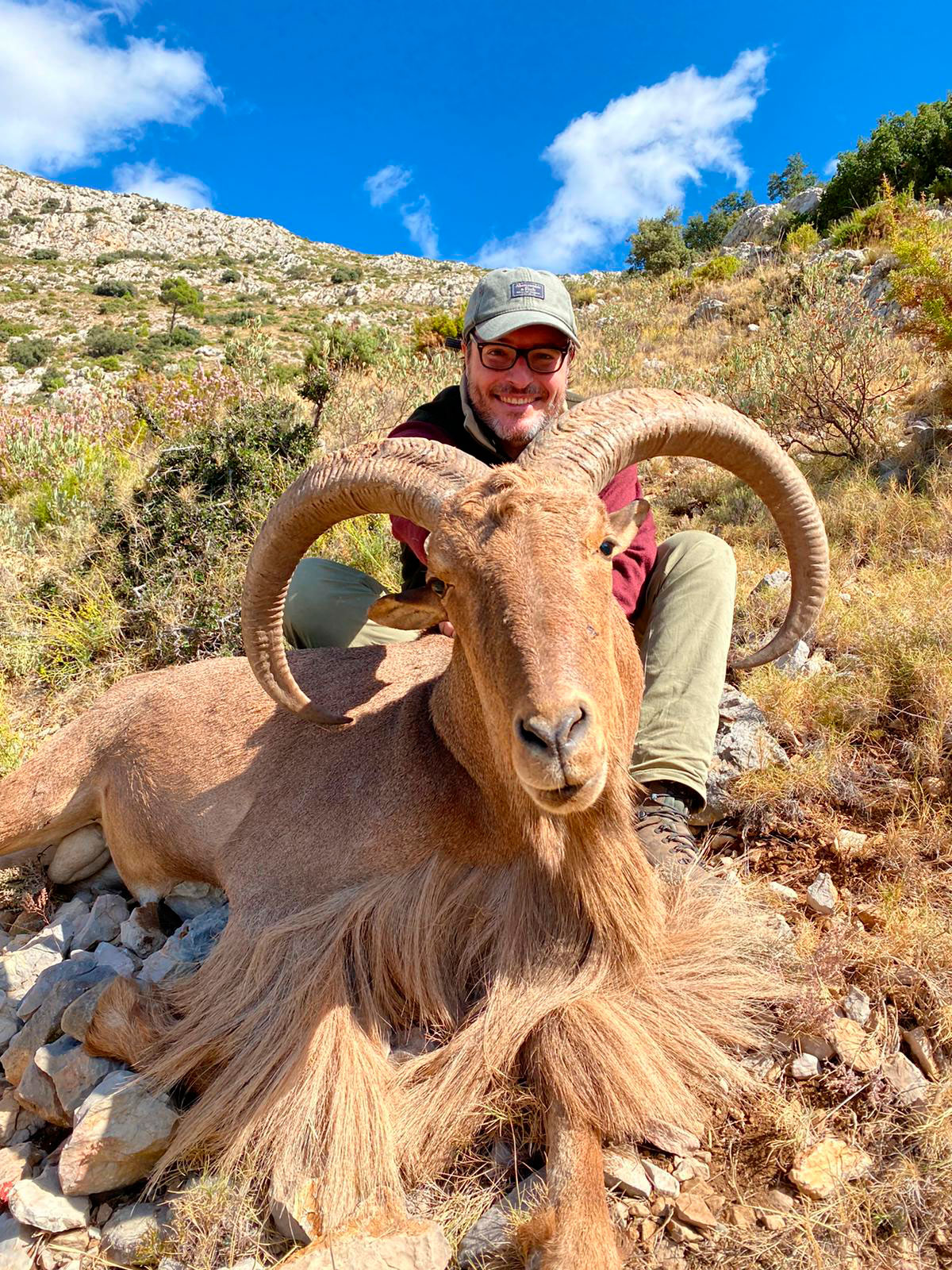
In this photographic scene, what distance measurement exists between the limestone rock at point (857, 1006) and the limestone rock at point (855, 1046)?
0.03 metres

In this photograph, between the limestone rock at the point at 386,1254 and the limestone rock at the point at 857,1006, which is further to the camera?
the limestone rock at the point at 857,1006

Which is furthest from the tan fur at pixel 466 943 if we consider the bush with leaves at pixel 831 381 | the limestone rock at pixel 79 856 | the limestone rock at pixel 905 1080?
the bush with leaves at pixel 831 381

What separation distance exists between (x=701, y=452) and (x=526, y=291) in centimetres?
170

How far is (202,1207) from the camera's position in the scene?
2344 millimetres

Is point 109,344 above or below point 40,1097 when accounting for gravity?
above

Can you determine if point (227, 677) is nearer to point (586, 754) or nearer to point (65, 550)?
point (586, 754)

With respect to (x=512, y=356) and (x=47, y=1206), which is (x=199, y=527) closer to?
(x=512, y=356)

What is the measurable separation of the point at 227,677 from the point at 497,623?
8.20ft

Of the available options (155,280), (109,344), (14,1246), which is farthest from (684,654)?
(155,280)

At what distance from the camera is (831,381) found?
300 inches

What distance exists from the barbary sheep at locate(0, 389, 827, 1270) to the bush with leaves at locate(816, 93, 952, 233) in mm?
20734

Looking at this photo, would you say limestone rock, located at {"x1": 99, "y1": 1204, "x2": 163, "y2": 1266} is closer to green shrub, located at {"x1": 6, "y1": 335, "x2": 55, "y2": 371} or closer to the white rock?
the white rock

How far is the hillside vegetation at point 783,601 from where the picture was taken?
226 cm

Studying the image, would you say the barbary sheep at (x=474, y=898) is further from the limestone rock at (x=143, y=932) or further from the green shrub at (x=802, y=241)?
the green shrub at (x=802, y=241)
